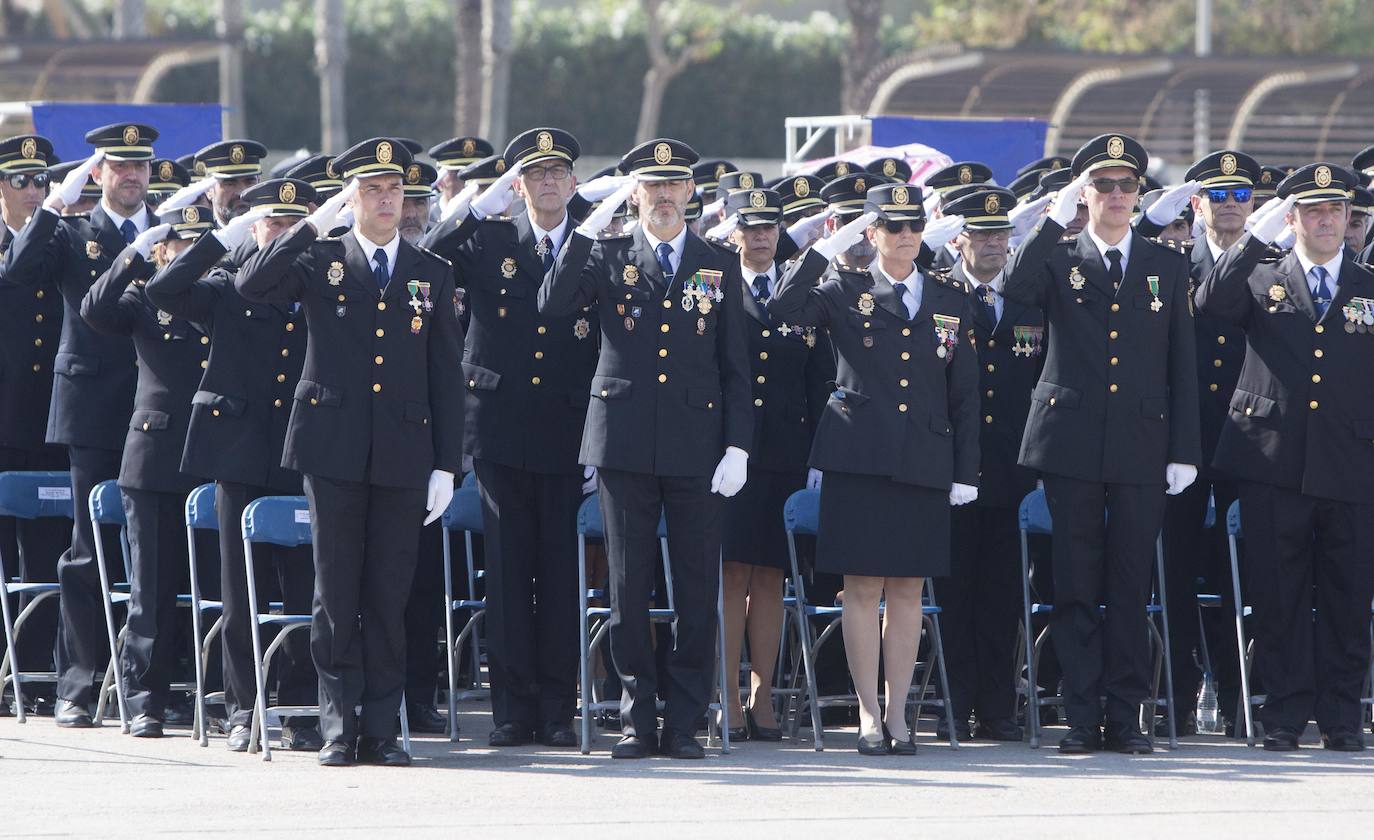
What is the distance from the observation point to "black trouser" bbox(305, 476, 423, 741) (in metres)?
A: 8.07

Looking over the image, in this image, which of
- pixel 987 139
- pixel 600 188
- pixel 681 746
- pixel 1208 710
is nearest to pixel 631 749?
pixel 681 746

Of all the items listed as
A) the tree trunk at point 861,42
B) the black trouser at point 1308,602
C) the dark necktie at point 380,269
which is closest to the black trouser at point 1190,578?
the black trouser at point 1308,602

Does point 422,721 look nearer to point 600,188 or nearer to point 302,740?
point 302,740

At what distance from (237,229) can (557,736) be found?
231 cm

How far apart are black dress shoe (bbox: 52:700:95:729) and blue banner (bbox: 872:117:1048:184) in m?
7.80

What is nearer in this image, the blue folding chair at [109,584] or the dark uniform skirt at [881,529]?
the dark uniform skirt at [881,529]

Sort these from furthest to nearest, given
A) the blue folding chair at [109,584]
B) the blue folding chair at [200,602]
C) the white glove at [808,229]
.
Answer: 1. the white glove at [808,229]
2. the blue folding chair at [109,584]
3. the blue folding chair at [200,602]

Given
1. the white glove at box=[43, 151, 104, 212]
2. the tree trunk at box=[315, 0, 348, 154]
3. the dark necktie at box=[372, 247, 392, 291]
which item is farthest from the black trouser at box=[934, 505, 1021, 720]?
the tree trunk at box=[315, 0, 348, 154]

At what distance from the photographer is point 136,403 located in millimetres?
8852

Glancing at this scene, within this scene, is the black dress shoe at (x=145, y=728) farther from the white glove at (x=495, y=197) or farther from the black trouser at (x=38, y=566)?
the white glove at (x=495, y=197)

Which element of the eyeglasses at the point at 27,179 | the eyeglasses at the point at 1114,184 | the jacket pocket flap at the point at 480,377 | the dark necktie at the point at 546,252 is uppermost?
the eyeglasses at the point at 27,179

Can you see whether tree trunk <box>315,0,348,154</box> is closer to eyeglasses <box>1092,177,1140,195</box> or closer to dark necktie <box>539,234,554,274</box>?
dark necktie <box>539,234,554,274</box>

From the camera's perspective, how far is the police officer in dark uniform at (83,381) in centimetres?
918

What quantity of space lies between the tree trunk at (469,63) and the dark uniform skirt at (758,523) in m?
16.0
